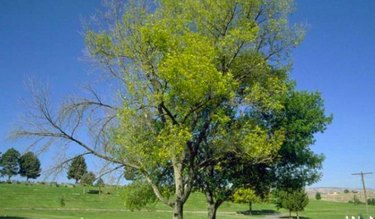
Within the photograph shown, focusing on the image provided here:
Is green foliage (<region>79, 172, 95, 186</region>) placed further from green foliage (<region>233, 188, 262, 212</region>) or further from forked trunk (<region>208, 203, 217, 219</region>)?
forked trunk (<region>208, 203, 217, 219</region>)

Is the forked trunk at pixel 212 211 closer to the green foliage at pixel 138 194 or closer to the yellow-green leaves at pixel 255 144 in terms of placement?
the green foliage at pixel 138 194

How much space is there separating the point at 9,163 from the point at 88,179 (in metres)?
138

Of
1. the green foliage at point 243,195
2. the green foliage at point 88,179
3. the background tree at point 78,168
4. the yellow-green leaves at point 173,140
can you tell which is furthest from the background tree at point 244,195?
the background tree at point 78,168

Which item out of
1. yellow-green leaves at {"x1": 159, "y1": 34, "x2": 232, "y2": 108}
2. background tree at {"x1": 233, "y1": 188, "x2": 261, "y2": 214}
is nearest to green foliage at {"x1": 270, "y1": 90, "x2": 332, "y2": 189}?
background tree at {"x1": 233, "y1": 188, "x2": 261, "y2": 214}

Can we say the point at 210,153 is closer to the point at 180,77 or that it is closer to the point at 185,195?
the point at 185,195

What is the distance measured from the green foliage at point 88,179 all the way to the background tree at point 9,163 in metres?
134

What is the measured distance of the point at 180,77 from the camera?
1866 centimetres

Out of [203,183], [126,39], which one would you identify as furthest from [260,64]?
[203,183]

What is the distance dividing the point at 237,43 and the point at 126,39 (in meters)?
5.14

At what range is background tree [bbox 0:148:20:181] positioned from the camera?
477 feet

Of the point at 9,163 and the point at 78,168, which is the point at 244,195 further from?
the point at 9,163

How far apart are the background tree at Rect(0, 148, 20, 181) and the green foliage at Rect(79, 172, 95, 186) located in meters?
134

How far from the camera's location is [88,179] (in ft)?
65.9

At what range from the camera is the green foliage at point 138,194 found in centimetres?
2495
